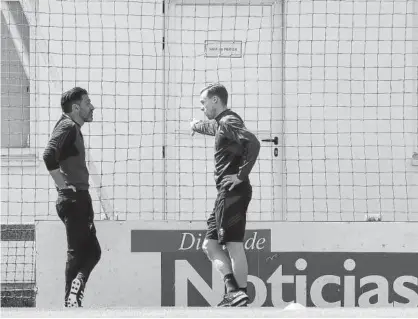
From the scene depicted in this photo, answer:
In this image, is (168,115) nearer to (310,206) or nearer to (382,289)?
(310,206)

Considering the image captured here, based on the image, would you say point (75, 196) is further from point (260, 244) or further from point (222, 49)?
point (222, 49)

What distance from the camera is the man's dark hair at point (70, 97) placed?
8.59 meters

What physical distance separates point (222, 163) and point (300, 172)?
225 centimetres

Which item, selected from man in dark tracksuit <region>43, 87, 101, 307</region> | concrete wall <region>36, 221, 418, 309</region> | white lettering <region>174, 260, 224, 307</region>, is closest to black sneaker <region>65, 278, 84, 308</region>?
man in dark tracksuit <region>43, 87, 101, 307</region>

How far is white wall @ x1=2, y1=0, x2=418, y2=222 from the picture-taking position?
10.3 meters

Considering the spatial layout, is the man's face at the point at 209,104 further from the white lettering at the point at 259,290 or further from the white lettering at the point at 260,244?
the white lettering at the point at 259,290

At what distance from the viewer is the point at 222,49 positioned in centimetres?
1056

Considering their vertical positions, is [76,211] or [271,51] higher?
[271,51]

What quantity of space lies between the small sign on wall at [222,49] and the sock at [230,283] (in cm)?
304

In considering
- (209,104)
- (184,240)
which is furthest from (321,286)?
(209,104)

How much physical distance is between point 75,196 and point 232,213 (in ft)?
4.17

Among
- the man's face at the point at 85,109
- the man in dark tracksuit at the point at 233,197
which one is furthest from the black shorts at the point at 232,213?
the man's face at the point at 85,109

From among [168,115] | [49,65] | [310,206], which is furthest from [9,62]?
[310,206]

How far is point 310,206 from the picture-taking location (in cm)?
1028
